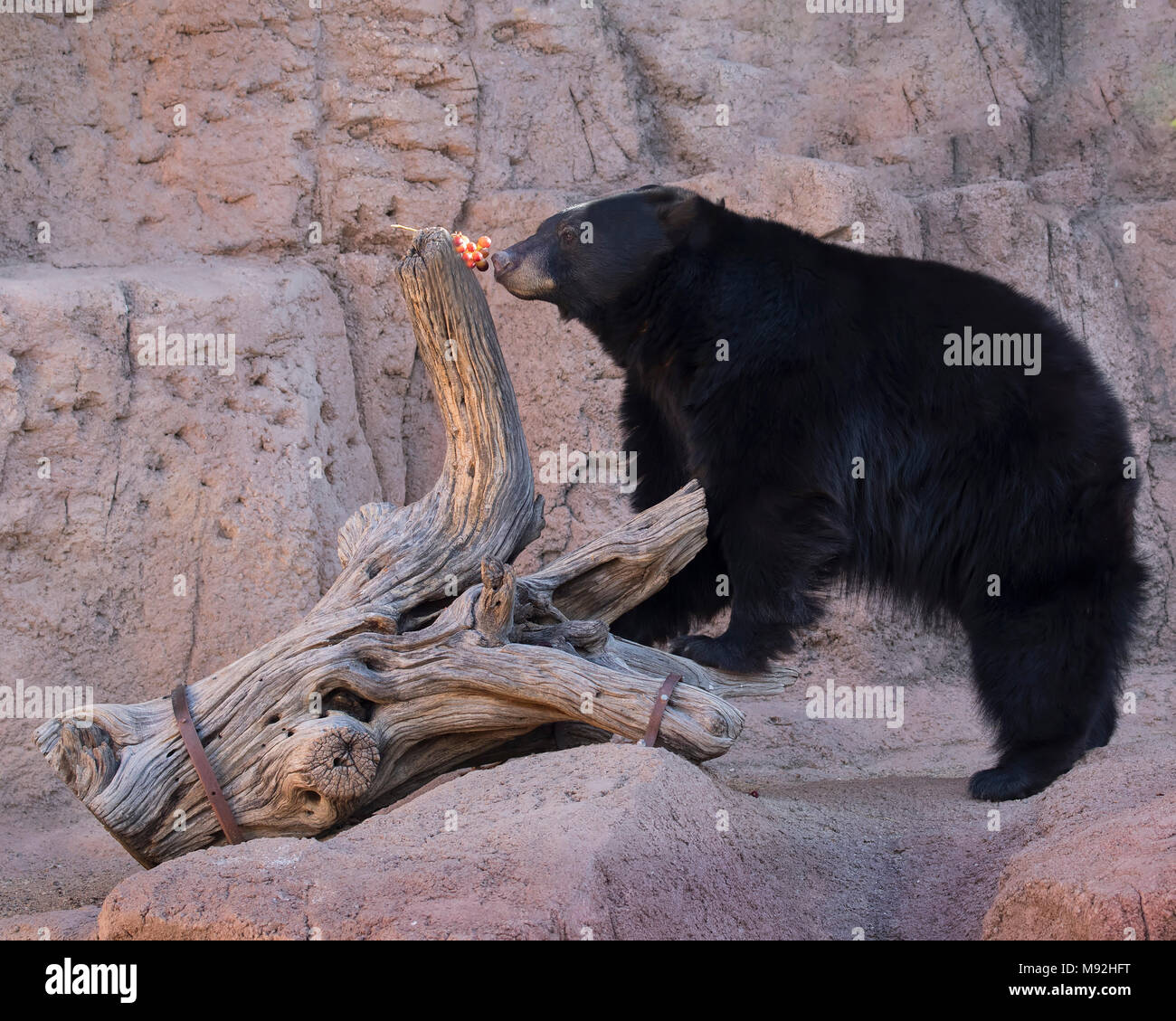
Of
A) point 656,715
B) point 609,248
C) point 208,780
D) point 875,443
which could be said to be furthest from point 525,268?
point 208,780

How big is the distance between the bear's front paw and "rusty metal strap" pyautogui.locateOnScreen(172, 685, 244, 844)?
1.68 m

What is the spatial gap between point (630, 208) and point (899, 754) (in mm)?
2979

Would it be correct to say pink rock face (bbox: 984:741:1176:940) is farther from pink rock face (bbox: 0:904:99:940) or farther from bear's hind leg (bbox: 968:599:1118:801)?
pink rock face (bbox: 0:904:99:940)

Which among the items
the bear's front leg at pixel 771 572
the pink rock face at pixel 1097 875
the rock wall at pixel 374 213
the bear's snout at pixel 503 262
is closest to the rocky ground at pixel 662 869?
the pink rock face at pixel 1097 875

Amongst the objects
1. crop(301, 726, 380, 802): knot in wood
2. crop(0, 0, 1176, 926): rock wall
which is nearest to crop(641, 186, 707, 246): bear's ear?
crop(0, 0, 1176, 926): rock wall

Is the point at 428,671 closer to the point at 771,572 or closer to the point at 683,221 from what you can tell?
the point at 771,572

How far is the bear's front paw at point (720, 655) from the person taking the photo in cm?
455

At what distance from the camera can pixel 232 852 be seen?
3178 millimetres

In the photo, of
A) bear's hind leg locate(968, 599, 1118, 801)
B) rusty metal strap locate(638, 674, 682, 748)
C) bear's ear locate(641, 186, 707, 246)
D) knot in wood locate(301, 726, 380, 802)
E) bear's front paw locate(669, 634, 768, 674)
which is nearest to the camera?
knot in wood locate(301, 726, 380, 802)

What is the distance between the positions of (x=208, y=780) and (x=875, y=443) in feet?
9.18

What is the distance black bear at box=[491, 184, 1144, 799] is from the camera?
4.72 metres

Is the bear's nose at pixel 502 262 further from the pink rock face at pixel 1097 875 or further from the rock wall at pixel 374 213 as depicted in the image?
the pink rock face at pixel 1097 875

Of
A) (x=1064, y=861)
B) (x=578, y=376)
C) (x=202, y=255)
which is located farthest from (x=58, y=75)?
(x=1064, y=861)

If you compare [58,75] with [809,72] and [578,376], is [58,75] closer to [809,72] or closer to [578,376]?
[578,376]
